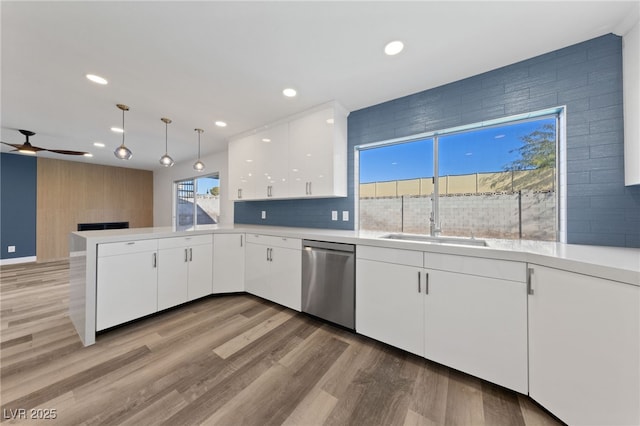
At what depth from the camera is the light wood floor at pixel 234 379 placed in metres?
1.26

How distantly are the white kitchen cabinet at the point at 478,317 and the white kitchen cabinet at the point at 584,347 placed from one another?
0.22 feet

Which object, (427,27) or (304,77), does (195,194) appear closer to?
(304,77)

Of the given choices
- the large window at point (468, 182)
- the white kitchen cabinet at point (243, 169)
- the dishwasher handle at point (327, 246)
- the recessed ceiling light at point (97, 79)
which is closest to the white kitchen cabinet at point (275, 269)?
the dishwasher handle at point (327, 246)

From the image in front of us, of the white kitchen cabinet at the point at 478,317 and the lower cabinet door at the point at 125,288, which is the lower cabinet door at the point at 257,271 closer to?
the lower cabinet door at the point at 125,288

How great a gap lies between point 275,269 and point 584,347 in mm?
2382

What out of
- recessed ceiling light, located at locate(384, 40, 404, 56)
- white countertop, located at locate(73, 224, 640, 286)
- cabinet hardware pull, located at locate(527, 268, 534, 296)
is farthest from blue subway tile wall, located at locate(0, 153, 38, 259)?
cabinet hardware pull, located at locate(527, 268, 534, 296)

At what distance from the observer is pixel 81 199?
5.69 m

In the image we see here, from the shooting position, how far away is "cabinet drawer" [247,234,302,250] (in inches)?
94.9

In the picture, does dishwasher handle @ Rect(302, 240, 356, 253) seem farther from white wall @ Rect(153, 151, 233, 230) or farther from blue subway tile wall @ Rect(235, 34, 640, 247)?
white wall @ Rect(153, 151, 233, 230)

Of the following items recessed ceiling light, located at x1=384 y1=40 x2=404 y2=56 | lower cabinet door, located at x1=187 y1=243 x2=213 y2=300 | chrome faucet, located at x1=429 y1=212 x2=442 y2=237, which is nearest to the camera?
recessed ceiling light, located at x1=384 y1=40 x2=404 y2=56

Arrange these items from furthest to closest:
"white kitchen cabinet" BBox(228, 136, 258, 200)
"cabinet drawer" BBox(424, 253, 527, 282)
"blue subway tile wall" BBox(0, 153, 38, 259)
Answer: "blue subway tile wall" BBox(0, 153, 38, 259)
"white kitchen cabinet" BBox(228, 136, 258, 200)
"cabinet drawer" BBox(424, 253, 527, 282)

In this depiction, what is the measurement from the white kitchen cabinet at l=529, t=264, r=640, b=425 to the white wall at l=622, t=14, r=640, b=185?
2.87ft

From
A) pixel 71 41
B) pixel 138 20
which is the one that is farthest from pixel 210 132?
pixel 138 20

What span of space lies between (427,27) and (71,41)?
254 centimetres
